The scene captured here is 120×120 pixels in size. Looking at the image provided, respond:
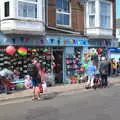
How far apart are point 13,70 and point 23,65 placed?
78 centimetres

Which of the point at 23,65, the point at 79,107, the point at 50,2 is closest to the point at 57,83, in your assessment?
the point at 23,65

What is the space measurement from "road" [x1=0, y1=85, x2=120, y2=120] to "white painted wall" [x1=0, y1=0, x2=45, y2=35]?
4.95 m

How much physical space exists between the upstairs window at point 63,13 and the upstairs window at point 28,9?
300cm

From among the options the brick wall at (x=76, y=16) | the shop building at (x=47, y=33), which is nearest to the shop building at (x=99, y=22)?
the brick wall at (x=76, y=16)

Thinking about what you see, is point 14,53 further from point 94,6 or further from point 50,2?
point 94,6

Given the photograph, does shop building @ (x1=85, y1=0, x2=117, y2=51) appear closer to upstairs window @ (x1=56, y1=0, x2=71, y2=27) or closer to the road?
upstairs window @ (x1=56, y1=0, x2=71, y2=27)

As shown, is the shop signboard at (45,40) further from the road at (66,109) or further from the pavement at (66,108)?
the road at (66,109)

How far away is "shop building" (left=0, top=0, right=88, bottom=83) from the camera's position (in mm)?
20484

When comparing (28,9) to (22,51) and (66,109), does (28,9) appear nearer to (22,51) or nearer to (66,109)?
(22,51)

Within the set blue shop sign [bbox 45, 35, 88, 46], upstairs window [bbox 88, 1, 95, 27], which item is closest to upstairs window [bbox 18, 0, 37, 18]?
blue shop sign [bbox 45, 35, 88, 46]

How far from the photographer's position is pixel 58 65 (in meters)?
24.1

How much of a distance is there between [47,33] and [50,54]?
1.28m

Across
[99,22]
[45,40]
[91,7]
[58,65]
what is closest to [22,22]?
[45,40]

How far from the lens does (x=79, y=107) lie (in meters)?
14.2
